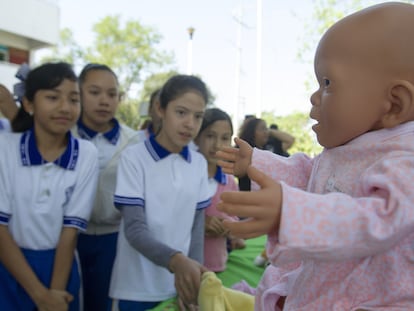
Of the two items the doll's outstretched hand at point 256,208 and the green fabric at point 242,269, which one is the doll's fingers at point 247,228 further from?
the green fabric at point 242,269

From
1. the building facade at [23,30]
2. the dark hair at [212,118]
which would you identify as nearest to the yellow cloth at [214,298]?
the dark hair at [212,118]

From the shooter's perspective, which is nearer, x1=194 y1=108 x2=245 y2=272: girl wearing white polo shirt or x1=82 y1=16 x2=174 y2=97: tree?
x1=194 y1=108 x2=245 y2=272: girl wearing white polo shirt

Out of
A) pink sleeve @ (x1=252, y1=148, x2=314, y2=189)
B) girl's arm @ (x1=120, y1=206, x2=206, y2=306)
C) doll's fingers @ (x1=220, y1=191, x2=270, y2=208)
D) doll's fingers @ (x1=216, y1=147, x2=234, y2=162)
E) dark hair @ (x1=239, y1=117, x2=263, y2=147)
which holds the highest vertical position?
dark hair @ (x1=239, y1=117, x2=263, y2=147)

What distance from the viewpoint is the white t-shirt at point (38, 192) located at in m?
1.33

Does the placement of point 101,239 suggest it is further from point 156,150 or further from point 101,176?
point 156,150

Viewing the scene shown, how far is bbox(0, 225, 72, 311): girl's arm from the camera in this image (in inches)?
50.8

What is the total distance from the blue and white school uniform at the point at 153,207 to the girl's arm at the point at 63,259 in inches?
6.8

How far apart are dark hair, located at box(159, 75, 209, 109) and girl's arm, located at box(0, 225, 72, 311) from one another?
2.51ft

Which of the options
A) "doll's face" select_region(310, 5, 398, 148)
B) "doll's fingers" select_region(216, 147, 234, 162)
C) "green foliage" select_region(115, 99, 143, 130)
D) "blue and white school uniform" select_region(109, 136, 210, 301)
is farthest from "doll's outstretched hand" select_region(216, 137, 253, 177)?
"green foliage" select_region(115, 99, 143, 130)

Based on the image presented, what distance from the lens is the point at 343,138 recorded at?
0.56m

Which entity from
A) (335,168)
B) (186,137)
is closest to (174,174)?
(186,137)

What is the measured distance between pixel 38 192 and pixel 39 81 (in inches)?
17.9

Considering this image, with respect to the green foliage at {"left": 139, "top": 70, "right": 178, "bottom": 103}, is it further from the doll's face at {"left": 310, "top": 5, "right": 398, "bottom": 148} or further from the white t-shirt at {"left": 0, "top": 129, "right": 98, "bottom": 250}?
the doll's face at {"left": 310, "top": 5, "right": 398, "bottom": 148}

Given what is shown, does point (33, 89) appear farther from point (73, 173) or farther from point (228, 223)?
point (228, 223)
